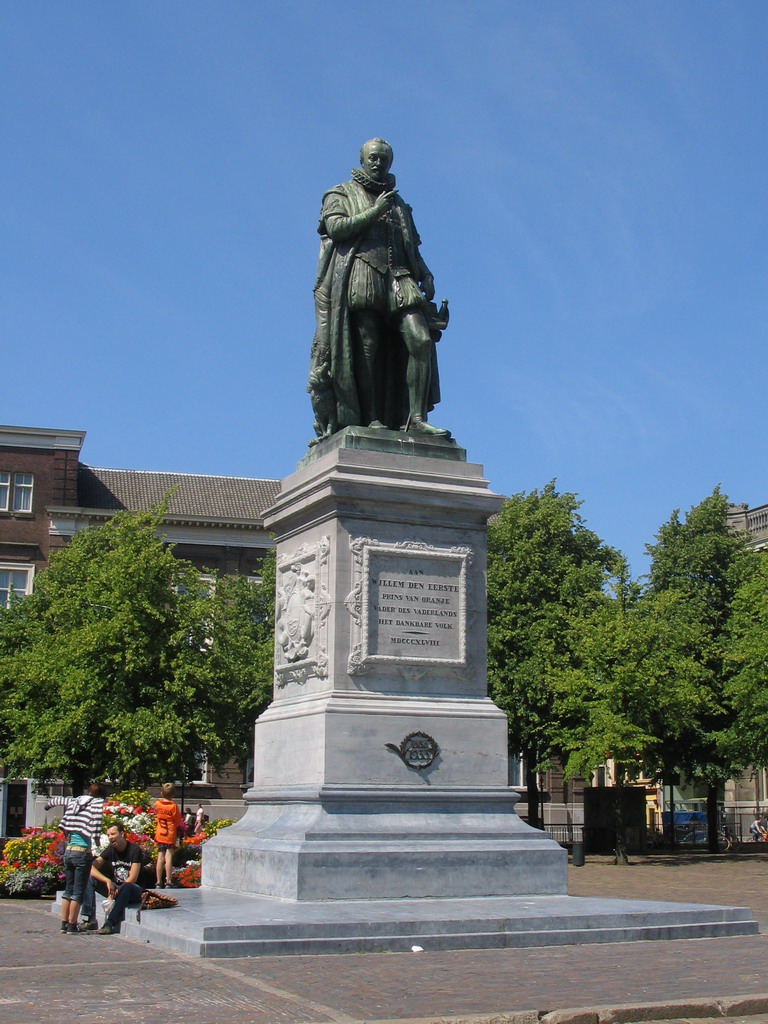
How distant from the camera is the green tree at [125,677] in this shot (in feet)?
124

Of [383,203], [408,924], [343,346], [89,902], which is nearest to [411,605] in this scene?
[343,346]

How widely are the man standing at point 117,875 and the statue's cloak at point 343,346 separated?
5.57 metres

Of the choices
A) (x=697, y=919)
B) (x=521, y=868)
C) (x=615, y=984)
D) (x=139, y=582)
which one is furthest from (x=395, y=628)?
(x=139, y=582)

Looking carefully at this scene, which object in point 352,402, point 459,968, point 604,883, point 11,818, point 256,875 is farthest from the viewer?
point 11,818

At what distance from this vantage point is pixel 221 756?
41062mm

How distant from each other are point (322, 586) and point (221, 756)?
27685 mm

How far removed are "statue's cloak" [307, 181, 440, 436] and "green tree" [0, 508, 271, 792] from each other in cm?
2258

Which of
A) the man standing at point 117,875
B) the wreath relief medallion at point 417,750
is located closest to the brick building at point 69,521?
the man standing at point 117,875

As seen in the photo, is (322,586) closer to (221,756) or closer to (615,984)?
(615,984)

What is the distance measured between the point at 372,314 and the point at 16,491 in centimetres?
4335

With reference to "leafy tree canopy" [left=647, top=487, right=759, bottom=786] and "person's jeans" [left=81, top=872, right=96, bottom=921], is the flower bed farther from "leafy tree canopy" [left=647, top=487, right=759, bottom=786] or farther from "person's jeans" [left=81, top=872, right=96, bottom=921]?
"leafy tree canopy" [left=647, top=487, right=759, bottom=786]

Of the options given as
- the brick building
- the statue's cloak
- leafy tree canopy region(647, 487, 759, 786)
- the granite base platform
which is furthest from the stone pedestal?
the brick building

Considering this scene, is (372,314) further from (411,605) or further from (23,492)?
(23,492)

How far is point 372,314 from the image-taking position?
1634 cm
